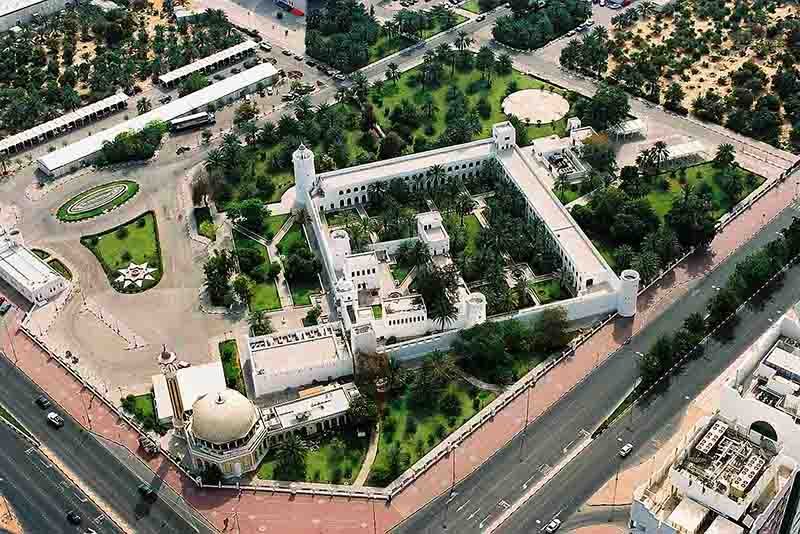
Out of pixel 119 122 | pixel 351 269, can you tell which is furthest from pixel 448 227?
pixel 119 122

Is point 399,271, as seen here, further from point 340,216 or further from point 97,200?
point 97,200

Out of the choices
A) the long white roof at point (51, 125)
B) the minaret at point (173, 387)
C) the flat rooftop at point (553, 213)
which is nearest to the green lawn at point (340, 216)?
the flat rooftop at point (553, 213)

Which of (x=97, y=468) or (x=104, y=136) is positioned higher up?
(x=104, y=136)

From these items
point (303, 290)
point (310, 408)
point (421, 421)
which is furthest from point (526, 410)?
point (303, 290)

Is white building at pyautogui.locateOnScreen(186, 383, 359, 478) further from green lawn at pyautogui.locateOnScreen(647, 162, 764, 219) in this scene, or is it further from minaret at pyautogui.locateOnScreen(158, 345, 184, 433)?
green lawn at pyautogui.locateOnScreen(647, 162, 764, 219)

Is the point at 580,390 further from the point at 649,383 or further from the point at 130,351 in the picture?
the point at 130,351

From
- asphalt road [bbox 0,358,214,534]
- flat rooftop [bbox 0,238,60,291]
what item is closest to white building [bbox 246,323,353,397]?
asphalt road [bbox 0,358,214,534]
